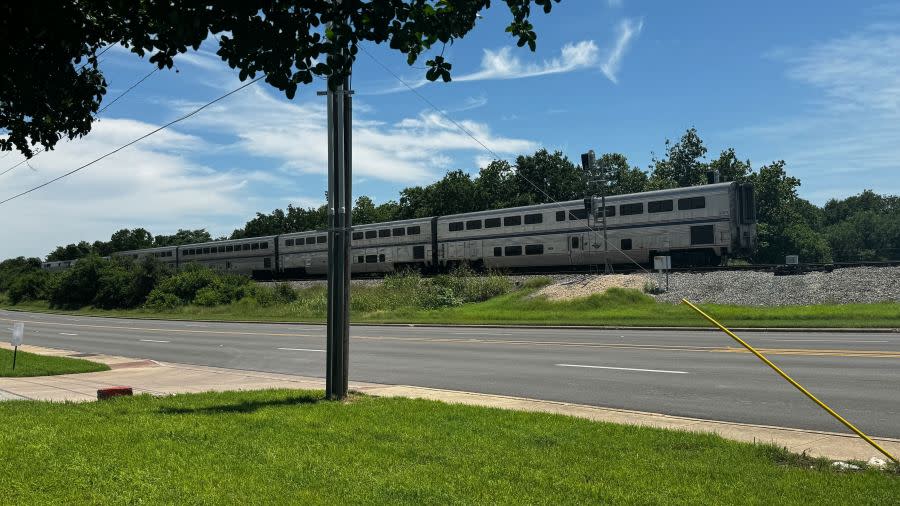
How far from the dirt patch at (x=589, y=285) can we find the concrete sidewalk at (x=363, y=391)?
21.1 m

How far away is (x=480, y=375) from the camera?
14.6 meters

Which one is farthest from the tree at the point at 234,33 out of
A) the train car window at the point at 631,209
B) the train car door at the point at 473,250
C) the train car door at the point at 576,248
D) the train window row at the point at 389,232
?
the train window row at the point at 389,232

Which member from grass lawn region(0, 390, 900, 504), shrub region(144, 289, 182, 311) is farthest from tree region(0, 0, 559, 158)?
shrub region(144, 289, 182, 311)

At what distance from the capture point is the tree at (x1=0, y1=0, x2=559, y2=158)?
4855mm

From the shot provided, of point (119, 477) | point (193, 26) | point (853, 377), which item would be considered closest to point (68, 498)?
point (119, 477)

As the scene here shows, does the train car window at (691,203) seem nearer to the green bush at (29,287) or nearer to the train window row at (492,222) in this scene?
the train window row at (492,222)

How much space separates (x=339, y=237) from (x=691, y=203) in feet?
84.6

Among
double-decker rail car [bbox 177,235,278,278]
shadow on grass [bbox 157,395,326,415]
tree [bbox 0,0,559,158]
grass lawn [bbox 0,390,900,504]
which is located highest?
double-decker rail car [bbox 177,235,278,278]

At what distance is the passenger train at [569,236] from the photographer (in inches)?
1300

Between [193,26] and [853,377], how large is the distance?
12.0m

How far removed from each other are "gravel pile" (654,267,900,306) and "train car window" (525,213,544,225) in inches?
334

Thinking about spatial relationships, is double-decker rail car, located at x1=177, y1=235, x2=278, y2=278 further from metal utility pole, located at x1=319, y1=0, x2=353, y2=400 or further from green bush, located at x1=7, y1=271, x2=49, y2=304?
metal utility pole, located at x1=319, y1=0, x2=353, y2=400

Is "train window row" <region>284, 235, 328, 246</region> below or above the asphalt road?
above

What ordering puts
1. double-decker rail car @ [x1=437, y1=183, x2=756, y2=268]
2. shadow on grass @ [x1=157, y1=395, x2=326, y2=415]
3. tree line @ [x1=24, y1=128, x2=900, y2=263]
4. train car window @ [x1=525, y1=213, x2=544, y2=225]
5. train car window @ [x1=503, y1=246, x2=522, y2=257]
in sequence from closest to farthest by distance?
shadow on grass @ [x1=157, y1=395, x2=326, y2=415]
double-decker rail car @ [x1=437, y1=183, x2=756, y2=268]
train car window @ [x1=525, y1=213, x2=544, y2=225]
train car window @ [x1=503, y1=246, x2=522, y2=257]
tree line @ [x1=24, y1=128, x2=900, y2=263]
